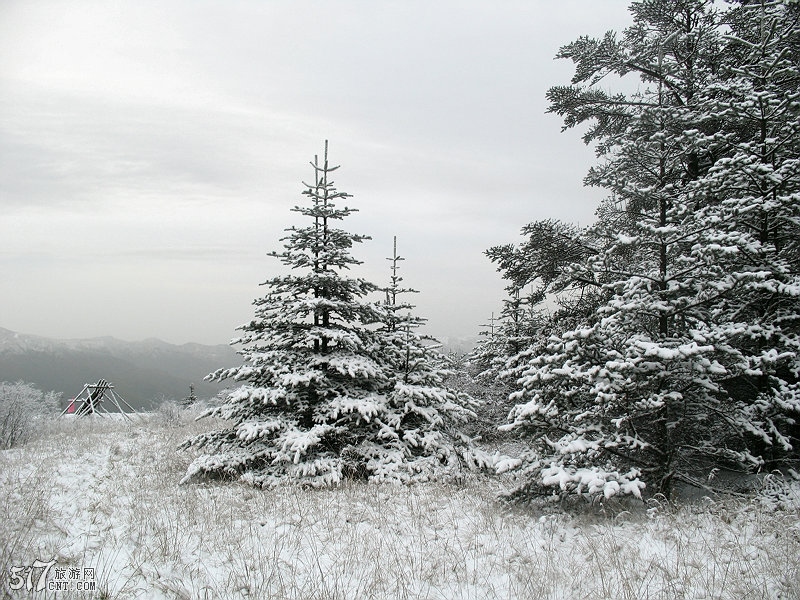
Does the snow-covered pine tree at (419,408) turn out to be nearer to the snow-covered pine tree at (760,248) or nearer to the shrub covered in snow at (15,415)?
the snow-covered pine tree at (760,248)

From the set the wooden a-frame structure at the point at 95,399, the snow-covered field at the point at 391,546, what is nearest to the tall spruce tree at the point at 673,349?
the snow-covered field at the point at 391,546

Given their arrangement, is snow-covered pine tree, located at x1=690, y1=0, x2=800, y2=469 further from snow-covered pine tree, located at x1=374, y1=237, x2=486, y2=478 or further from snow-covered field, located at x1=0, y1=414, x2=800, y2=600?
snow-covered pine tree, located at x1=374, y1=237, x2=486, y2=478

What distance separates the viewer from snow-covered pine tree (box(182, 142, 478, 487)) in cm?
916

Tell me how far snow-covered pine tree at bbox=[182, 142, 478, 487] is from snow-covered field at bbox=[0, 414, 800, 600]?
4.43 feet

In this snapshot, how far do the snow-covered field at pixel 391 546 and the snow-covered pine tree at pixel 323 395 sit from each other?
135 centimetres

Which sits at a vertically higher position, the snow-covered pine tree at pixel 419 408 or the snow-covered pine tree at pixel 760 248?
the snow-covered pine tree at pixel 760 248

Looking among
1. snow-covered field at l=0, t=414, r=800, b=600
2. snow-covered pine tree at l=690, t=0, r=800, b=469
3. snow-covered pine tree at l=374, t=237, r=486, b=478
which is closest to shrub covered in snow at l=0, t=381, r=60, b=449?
snow-covered field at l=0, t=414, r=800, b=600

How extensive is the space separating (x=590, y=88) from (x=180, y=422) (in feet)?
74.1

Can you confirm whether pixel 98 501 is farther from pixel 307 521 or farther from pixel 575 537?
pixel 575 537

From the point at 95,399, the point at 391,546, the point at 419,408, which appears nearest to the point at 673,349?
the point at 391,546

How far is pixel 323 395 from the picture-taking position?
10.3 m

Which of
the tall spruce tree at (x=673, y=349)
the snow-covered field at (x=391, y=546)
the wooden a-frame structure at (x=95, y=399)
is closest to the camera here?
the snow-covered field at (x=391, y=546)

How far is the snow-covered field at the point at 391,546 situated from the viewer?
424 centimetres

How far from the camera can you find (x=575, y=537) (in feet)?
18.2
